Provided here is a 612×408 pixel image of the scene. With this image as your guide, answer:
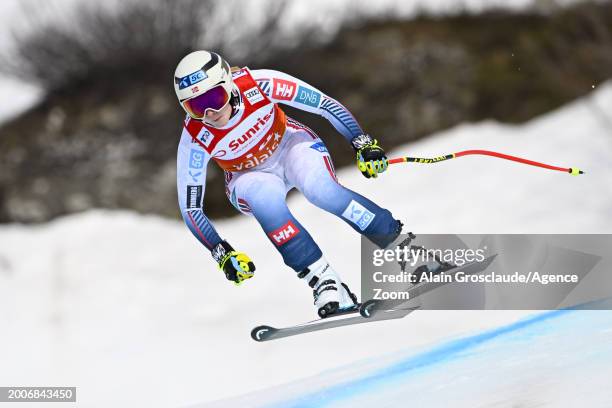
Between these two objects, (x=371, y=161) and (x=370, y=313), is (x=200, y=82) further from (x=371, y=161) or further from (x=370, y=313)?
(x=370, y=313)

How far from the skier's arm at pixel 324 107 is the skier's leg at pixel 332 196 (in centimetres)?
21

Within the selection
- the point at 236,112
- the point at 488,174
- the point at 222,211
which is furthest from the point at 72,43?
the point at 236,112

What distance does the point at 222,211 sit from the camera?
10.1 metres

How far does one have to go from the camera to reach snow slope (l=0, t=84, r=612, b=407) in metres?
6.17

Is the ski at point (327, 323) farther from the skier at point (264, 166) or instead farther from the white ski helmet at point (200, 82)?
the white ski helmet at point (200, 82)

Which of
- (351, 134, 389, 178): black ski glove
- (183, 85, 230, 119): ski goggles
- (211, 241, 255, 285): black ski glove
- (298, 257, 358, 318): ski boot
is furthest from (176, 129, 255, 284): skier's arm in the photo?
(351, 134, 389, 178): black ski glove

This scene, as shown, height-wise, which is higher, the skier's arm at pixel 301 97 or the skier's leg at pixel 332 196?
the skier's arm at pixel 301 97

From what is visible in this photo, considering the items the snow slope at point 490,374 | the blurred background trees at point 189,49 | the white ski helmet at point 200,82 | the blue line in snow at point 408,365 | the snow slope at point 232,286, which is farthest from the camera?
the blurred background trees at point 189,49

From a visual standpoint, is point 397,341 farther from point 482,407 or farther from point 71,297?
point 71,297

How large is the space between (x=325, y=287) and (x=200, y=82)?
4.17 feet

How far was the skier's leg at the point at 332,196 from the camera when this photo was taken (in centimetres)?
412

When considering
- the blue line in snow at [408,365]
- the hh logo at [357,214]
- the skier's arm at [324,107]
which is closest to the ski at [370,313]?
the hh logo at [357,214]

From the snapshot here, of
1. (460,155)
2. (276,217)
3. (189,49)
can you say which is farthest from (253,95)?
(189,49)

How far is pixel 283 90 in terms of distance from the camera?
4391 millimetres
